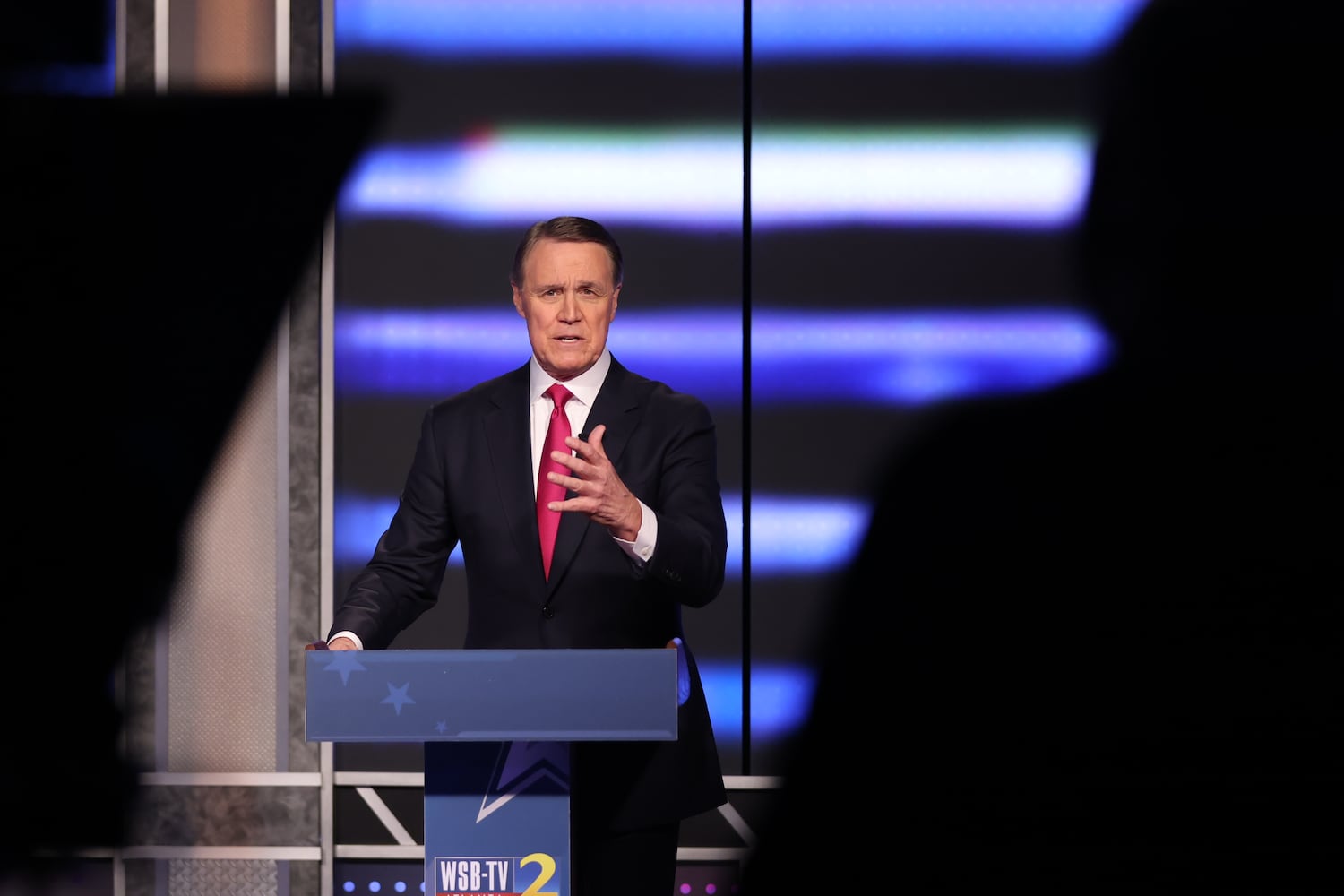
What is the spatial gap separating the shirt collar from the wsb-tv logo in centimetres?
100

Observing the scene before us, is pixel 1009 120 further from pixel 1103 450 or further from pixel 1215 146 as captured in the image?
pixel 1103 450

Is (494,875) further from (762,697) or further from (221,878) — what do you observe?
(221,878)

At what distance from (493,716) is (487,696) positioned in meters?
0.03

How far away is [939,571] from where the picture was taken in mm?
3207

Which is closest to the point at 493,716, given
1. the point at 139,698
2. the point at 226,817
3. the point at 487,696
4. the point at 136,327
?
the point at 487,696

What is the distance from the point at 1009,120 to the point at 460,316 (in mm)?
1683

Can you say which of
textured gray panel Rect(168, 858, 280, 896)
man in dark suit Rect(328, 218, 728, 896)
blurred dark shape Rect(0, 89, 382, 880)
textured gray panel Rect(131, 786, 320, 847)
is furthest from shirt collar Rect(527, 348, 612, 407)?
textured gray panel Rect(168, 858, 280, 896)

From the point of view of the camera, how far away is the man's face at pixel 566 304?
2.61m

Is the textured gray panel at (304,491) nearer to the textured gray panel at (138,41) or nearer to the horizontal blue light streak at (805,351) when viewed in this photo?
the horizontal blue light streak at (805,351)

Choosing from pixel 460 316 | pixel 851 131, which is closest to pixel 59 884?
pixel 460 316

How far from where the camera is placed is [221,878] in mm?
3506

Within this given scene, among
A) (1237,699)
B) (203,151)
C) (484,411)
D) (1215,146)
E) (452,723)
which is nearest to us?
(452,723)

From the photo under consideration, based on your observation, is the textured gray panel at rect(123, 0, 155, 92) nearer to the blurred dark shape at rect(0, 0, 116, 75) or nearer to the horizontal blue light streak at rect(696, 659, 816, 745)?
the blurred dark shape at rect(0, 0, 116, 75)

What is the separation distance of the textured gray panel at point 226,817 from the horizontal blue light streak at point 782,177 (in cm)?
174
